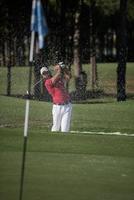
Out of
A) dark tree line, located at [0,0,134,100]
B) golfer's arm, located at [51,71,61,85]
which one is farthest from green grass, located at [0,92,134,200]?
dark tree line, located at [0,0,134,100]

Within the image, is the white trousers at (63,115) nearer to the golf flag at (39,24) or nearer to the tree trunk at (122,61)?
the golf flag at (39,24)

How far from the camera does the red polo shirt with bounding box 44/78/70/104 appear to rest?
18047mm

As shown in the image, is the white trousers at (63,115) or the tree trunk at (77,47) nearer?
the white trousers at (63,115)

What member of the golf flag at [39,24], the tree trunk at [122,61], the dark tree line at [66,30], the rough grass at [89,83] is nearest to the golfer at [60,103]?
the golf flag at [39,24]

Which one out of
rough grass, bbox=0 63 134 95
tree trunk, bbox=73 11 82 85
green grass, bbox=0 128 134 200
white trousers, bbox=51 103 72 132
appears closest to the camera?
green grass, bbox=0 128 134 200

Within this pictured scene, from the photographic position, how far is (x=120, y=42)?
3612cm

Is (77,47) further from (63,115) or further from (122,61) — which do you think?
(63,115)

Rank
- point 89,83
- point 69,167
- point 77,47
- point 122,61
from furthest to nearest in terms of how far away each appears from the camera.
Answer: point 89,83 < point 77,47 < point 122,61 < point 69,167

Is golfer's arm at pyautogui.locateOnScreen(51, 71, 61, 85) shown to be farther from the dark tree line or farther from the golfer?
the dark tree line

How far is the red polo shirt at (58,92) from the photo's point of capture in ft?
59.2

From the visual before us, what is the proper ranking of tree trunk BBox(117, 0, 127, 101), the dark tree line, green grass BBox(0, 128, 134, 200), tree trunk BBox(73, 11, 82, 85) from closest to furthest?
green grass BBox(0, 128, 134, 200), tree trunk BBox(117, 0, 127, 101), the dark tree line, tree trunk BBox(73, 11, 82, 85)

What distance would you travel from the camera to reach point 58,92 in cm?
1808

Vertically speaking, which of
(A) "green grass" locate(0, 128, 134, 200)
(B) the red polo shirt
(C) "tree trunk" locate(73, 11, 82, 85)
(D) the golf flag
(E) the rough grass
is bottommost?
(A) "green grass" locate(0, 128, 134, 200)

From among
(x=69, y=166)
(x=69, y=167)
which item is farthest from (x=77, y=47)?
(x=69, y=167)
